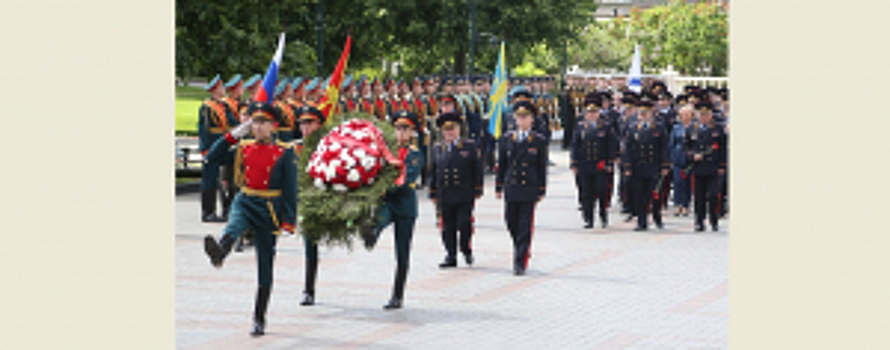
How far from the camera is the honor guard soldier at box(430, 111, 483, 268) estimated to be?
14289mm

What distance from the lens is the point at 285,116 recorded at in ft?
59.0

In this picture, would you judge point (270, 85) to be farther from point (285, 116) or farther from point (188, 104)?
point (188, 104)

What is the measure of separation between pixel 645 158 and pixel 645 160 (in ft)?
0.10

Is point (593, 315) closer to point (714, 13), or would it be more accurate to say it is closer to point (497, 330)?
point (497, 330)

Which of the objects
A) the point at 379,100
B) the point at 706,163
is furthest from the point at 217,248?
the point at 379,100

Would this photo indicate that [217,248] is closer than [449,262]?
Yes

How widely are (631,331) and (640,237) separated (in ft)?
22.8

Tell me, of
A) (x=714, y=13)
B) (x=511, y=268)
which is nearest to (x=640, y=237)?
(x=511, y=268)

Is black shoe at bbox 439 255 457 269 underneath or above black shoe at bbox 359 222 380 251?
underneath

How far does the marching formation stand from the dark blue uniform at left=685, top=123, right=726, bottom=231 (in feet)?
0.06

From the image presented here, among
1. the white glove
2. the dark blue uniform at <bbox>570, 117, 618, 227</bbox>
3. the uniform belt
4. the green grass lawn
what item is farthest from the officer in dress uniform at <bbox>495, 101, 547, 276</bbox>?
the green grass lawn

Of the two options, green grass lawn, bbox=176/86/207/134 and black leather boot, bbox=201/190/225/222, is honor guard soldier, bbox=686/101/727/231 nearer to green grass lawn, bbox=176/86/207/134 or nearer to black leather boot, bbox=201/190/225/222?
black leather boot, bbox=201/190/225/222

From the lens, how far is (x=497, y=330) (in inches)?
A: 435

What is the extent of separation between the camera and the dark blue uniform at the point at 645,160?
18500mm
